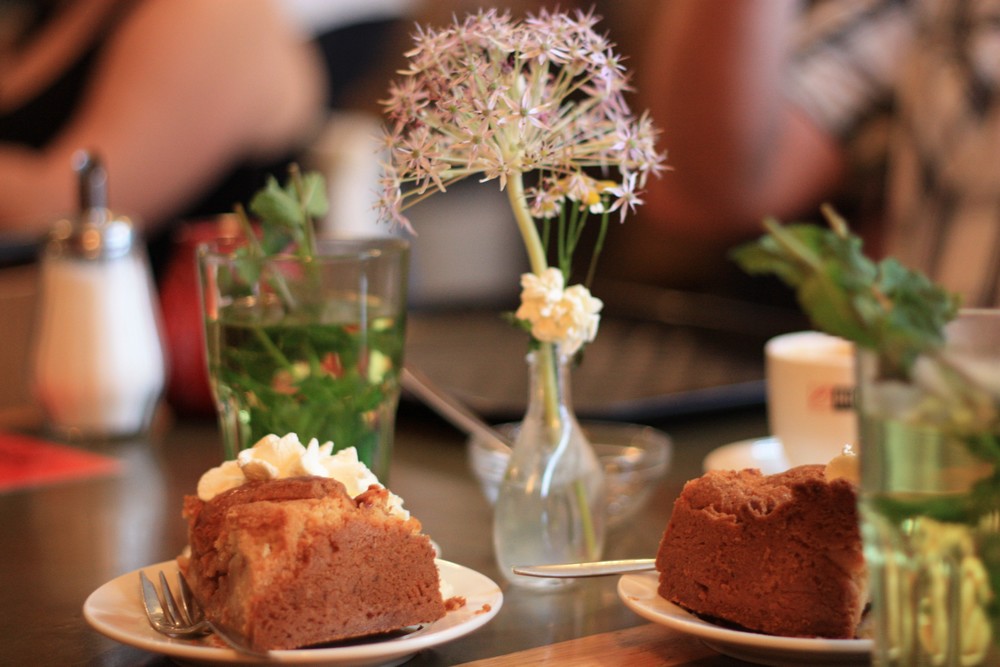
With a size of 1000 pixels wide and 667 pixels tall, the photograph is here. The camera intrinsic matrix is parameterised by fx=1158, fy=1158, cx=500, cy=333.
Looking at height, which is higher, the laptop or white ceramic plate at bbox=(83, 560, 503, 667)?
the laptop

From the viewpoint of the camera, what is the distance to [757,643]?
0.63 metres

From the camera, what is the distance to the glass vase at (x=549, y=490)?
842 millimetres

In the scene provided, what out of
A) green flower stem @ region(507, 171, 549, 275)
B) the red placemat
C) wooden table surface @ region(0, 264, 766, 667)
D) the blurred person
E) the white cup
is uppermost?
the blurred person

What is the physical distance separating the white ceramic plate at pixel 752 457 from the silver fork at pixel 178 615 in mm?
517

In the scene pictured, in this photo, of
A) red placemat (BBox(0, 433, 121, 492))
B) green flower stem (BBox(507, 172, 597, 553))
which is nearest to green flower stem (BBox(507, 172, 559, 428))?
green flower stem (BBox(507, 172, 597, 553))

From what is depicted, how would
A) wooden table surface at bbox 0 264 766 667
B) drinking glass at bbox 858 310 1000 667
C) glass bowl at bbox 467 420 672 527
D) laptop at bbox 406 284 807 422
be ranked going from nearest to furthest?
drinking glass at bbox 858 310 1000 667 < wooden table surface at bbox 0 264 766 667 < glass bowl at bbox 467 420 672 527 < laptop at bbox 406 284 807 422

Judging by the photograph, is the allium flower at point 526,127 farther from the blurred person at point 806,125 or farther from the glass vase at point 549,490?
the blurred person at point 806,125

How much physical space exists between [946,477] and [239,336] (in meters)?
0.55

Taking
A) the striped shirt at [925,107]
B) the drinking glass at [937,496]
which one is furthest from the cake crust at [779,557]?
the striped shirt at [925,107]

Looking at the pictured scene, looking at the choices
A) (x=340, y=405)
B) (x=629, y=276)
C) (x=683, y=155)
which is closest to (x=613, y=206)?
(x=340, y=405)

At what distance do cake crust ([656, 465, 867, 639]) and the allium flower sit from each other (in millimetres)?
184

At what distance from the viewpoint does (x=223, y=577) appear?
26.0 inches

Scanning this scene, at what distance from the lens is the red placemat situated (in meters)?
1.22

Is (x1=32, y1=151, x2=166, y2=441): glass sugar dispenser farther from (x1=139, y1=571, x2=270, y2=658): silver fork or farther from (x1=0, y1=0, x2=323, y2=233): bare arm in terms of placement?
(x1=0, y1=0, x2=323, y2=233): bare arm
